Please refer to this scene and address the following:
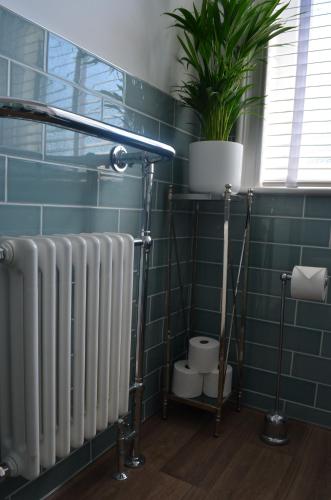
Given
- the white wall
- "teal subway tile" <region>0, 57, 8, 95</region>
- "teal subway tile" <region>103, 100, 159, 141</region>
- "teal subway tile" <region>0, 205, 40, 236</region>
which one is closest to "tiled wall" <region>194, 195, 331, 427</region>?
"teal subway tile" <region>103, 100, 159, 141</region>

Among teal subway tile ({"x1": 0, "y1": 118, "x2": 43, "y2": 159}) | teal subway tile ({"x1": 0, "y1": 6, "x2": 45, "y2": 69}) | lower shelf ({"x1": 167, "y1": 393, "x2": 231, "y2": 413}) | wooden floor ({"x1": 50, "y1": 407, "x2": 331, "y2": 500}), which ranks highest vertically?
teal subway tile ({"x1": 0, "y1": 6, "x2": 45, "y2": 69})

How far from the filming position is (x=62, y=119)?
2.47ft

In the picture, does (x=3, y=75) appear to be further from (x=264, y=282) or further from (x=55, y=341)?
(x=264, y=282)

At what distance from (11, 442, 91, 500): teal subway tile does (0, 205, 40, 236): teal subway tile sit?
694 mm

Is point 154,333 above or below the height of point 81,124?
below

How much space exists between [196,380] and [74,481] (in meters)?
0.58

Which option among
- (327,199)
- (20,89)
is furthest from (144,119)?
(327,199)

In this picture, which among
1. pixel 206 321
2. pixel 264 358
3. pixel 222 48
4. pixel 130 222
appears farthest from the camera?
pixel 206 321

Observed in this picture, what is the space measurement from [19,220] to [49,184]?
13 centimetres

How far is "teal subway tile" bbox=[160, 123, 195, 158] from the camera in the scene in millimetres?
1478

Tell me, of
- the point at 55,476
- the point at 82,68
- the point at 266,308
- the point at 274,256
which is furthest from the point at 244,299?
the point at 82,68

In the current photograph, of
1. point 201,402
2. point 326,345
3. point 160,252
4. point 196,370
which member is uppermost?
point 160,252

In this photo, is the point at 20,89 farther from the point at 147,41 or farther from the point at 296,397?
the point at 296,397

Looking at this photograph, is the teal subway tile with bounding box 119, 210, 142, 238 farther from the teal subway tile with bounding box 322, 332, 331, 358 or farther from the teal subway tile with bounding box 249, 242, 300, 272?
the teal subway tile with bounding box 322, 332, 331, 358
